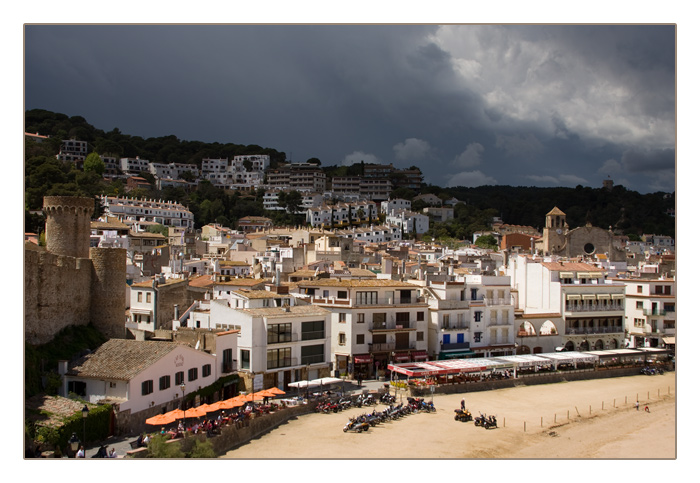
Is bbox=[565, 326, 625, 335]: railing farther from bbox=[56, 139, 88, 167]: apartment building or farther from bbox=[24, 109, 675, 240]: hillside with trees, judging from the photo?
bbox=[56, 139, 88, 167]: apartment building

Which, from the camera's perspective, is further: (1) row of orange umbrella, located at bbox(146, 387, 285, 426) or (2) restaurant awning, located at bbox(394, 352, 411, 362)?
(2) restaurant awning, located at bbox(394, 352, 411, 362)

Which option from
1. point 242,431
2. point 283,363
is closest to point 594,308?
point 283,363

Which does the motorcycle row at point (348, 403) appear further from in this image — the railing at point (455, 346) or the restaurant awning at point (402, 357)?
the railing at point (455, 346)

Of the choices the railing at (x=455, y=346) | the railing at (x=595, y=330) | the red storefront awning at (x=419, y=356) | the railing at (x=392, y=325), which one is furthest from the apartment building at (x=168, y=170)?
the red storefront awning at (x=419, y=356)

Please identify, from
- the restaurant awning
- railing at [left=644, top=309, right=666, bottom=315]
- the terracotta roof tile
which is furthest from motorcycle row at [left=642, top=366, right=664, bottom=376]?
the terracotta roof tile

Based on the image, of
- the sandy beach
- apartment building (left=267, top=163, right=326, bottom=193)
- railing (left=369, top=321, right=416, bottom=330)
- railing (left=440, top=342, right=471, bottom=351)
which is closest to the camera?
the sandy beach

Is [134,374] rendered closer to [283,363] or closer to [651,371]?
[283,363]

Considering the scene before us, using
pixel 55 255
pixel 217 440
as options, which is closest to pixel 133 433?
pixel 217 440
